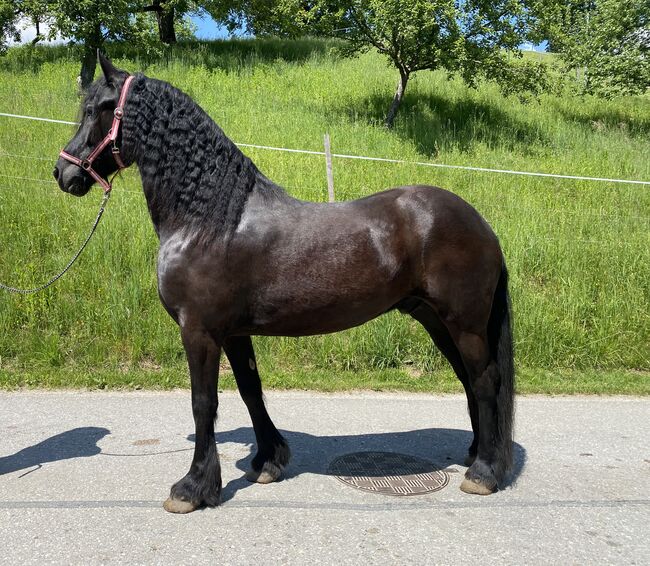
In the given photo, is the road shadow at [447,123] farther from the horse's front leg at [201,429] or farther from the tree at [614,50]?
the horse's front leg at [201,429]

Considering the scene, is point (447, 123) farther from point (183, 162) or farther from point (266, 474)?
point (266, 474)

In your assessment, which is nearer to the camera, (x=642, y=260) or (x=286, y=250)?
(x=286, y=250)

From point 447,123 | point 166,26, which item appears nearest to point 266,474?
point 447,123

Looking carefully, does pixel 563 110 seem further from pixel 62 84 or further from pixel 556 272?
pixel 62 84

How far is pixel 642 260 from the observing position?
25.1 feet

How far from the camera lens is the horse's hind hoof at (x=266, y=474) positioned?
144 inches

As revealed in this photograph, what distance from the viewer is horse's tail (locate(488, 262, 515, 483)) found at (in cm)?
364

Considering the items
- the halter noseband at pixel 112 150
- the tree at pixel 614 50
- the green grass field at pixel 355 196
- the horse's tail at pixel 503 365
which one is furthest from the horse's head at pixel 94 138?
the tree at pixel 614 50

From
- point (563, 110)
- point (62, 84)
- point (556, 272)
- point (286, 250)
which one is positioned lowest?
point (556, 272)

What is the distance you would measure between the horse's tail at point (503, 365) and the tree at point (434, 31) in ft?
36.1

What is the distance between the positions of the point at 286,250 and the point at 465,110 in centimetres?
1389

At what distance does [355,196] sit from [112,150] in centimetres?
671

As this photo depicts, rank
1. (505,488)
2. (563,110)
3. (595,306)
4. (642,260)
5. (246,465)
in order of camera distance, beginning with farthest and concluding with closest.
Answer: (563,110) < (642,260) < (595,306) < (246,465) < (505,488)

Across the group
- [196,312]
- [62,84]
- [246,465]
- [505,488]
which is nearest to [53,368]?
[246,465]
